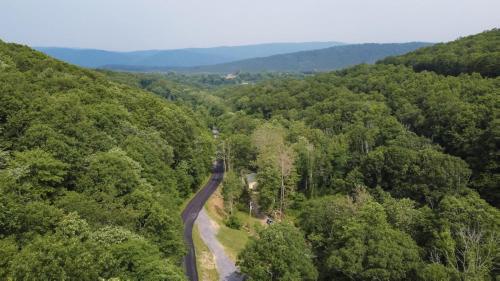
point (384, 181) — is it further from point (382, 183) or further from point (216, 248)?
point (216, 248)

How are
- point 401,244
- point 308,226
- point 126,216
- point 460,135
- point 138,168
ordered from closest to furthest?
point 126,216
point 401,244
point 138,168
point 308,226
point 460,135

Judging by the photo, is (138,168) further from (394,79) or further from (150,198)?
(394,79)

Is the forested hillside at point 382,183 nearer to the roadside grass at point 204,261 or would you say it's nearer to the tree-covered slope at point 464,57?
the roadside grass at point 204,261

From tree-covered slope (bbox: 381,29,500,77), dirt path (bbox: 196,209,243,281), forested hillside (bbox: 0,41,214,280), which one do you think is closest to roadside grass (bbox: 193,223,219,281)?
dirt path (bbox: 196,209,243,281)

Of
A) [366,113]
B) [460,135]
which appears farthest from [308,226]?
[366,113]

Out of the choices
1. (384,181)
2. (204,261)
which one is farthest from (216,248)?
(384,181)

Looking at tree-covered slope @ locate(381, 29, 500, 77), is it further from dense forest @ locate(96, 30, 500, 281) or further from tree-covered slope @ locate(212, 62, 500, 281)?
tree-covered slope @ locate(212, 62, 500, 281)
